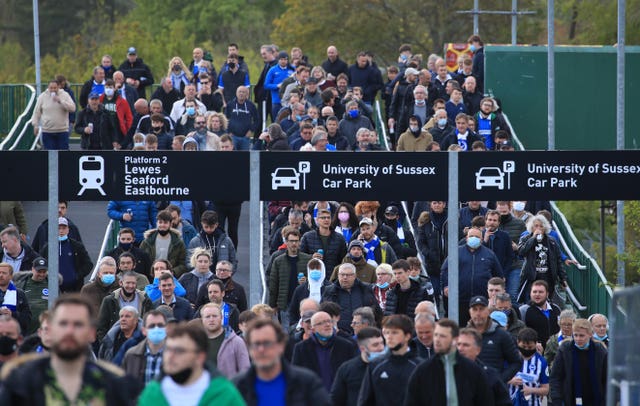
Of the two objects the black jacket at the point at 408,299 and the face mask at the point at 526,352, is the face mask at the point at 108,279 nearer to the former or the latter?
the black jacket at the point at 408,299

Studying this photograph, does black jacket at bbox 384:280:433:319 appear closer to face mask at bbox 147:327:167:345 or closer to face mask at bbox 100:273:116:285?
face mask at bbox 100:273:116:285

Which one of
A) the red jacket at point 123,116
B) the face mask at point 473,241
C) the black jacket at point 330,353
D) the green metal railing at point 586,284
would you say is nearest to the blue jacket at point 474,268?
the face mask at point 473,241

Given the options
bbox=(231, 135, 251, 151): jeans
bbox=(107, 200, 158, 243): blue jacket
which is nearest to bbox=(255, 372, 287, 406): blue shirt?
bbox=(107, 200, 158, 243): blue jacket

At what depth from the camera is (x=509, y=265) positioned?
19.1 metres

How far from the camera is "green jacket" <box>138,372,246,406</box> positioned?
27.9ft

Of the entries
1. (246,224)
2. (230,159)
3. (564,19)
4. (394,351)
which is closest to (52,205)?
(230,159)

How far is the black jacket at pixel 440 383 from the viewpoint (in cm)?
1111

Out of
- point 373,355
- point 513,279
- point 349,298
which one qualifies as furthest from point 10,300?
point 513,279

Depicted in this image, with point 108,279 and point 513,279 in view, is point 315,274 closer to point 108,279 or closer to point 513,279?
point 108,279

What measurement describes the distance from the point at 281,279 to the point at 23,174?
3.81m

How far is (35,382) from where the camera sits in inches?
320

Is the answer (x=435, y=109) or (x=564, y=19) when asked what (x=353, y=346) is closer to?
(x=435, y=109)

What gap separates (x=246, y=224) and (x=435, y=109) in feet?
11.9

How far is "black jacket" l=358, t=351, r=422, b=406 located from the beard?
399 centimetres
